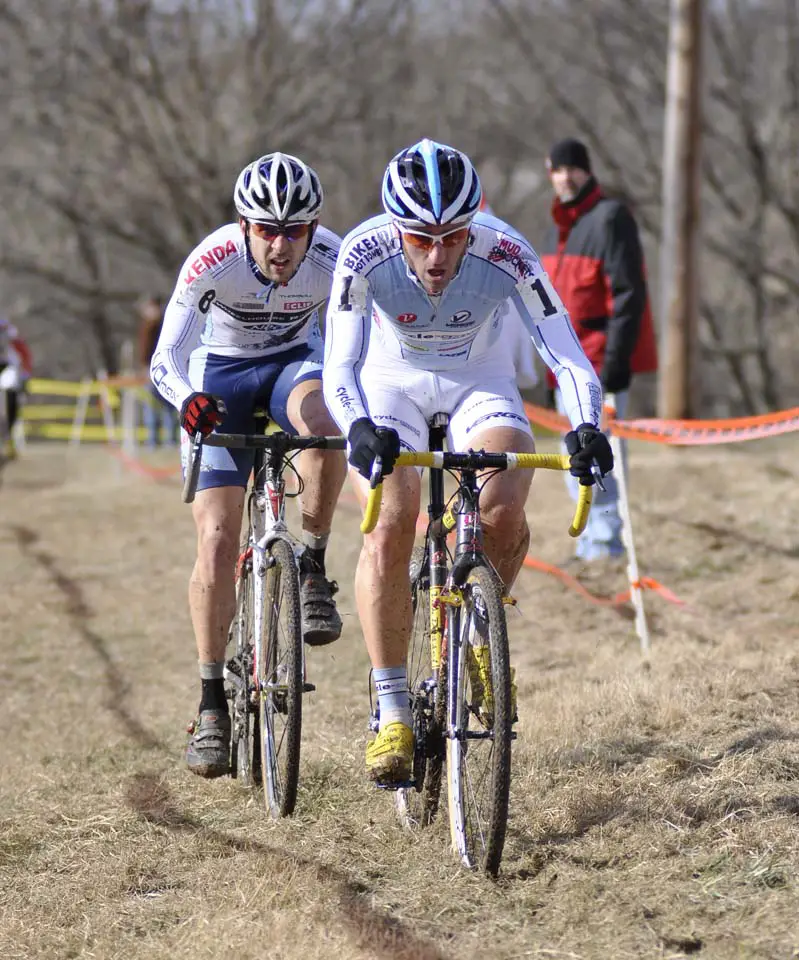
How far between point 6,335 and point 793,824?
14.2 meters

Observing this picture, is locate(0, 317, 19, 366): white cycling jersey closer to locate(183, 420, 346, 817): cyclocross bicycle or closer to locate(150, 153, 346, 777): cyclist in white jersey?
locate(150, 153, 346, 777): cyclist in white jersey

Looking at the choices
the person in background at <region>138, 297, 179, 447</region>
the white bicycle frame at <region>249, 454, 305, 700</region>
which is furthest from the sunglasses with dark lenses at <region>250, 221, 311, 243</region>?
the person in background at <region>138, 297, 179, 447</region>

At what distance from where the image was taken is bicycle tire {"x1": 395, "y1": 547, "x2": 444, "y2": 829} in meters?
4.36

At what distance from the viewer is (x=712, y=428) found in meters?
6.96

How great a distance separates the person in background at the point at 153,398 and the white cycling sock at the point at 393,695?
14.1m

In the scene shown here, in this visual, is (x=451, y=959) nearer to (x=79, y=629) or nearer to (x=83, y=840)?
(x=83, y=840)

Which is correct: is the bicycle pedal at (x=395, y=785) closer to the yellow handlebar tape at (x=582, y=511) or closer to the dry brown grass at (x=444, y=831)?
the dry brown grass at (x=444, y=831)

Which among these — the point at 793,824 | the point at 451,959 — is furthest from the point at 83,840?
the point at 793,824

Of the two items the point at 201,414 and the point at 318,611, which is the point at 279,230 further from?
the point at 318,611

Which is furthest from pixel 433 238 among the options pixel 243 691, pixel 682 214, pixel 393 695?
pixel 682 214

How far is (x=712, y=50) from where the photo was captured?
24.6 meters

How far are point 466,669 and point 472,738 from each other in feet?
0.81

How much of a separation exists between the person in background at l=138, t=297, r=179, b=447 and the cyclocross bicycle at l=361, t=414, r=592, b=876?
46.2ft

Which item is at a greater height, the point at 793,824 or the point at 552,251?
the point at 552,251
